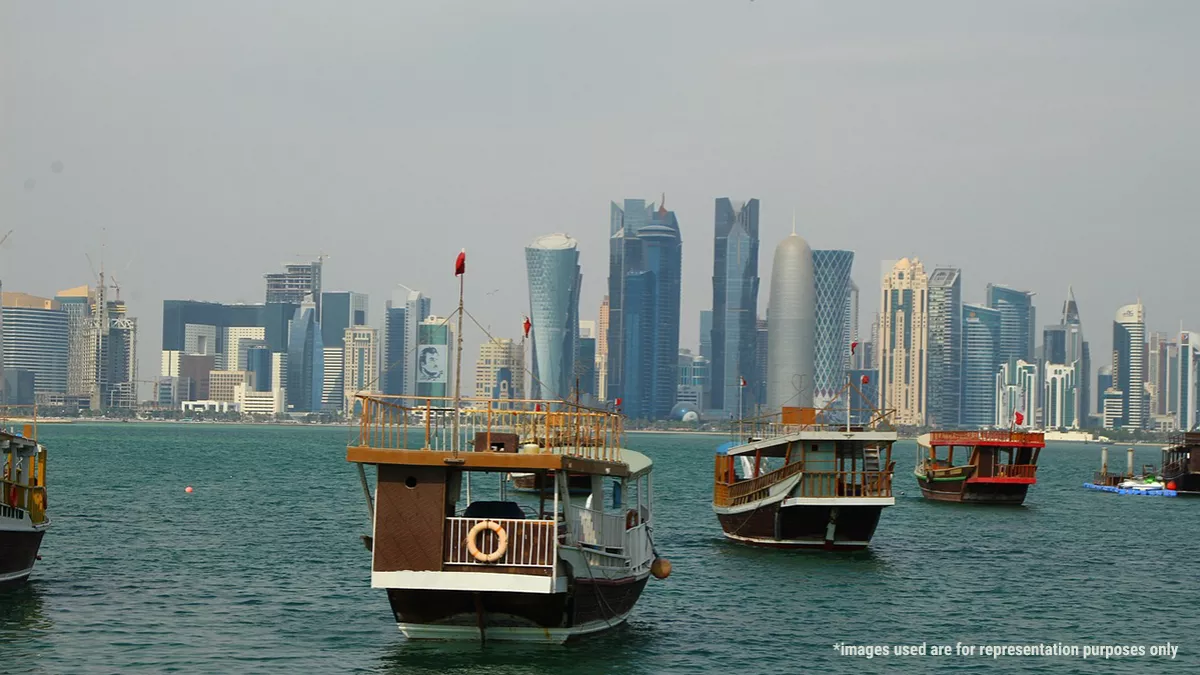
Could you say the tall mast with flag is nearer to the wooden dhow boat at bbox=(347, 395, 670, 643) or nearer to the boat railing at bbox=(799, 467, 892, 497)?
the wooden dhow boat at bbox=(347, 395, 670, 643)

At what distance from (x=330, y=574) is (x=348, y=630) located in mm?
11612

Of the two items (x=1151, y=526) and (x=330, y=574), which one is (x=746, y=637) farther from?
(x=1151, y=526)

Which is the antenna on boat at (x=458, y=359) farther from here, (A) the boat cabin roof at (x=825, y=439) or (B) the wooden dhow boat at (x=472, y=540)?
(A) the boat cabin roof at (x=825, y=439)

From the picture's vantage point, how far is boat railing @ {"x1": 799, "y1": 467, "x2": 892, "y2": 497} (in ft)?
175

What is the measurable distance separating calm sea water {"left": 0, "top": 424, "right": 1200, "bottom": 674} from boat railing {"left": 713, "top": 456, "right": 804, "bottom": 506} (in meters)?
1.79

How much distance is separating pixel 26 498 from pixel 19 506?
0.61 metres

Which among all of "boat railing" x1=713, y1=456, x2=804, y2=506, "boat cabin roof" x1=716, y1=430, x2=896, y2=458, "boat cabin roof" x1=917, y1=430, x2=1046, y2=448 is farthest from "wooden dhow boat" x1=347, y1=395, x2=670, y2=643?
"boat cabin roof" x1=917, y1=430, x2=1046, y2=448

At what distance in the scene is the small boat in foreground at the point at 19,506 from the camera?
38812 mm

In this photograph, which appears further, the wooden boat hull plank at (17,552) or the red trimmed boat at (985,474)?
the red trimmed boat at (985,474)

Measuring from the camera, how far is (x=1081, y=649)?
3791 centimetres

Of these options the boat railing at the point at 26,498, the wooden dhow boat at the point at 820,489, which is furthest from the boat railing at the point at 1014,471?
the boat railing at the point at 26,498

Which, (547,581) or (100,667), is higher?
(547,581)

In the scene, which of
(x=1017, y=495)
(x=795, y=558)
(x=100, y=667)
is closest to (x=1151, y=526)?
(x=1017, y=495)

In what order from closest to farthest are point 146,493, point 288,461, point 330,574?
1. point 330,574
2. point 146,493
3. point 288,461
